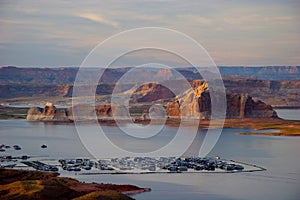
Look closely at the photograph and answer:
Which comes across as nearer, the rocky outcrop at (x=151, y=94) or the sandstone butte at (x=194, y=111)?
the sandstone butte at (x=194, y=111)

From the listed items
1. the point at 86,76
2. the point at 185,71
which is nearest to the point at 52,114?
the point at 86,76

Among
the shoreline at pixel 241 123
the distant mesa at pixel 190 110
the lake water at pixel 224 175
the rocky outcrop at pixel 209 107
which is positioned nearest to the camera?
the lake water at pixel 224 175

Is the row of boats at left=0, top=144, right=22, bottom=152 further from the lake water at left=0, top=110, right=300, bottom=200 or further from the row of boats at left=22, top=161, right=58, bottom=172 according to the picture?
the row of boats at left=22, top=161, right=58, bottom=172

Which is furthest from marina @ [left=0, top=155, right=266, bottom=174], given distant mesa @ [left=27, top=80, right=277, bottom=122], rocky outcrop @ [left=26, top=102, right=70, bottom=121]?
distant mesa @ [left=27, top=80, right=277, bottom=122]

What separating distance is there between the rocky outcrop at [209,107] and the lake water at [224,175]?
1857 cm

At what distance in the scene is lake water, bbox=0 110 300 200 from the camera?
22656 millimetres

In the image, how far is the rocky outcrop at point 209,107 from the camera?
2643 inches

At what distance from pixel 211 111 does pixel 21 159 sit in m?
39.5

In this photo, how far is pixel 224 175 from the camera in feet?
87.9

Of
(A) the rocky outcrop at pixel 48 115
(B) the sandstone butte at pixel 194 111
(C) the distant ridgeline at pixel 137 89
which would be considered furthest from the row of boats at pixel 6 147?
(C) the distant ridgeline at pixel 137 89

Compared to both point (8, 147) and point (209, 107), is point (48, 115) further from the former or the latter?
point (8, 147)

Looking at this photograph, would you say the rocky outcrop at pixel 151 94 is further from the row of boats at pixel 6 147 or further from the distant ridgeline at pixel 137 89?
the row of boats at pixel 6 147

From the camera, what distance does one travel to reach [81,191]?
857 inches

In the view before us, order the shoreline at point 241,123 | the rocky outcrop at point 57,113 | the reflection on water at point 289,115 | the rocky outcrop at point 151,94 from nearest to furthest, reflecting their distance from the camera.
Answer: the shoreline at point 241,123 < the rocky outcrop at point 57,113 < the reflection on water at point 289,115 < the rocky outcrop at point 151,94
